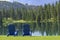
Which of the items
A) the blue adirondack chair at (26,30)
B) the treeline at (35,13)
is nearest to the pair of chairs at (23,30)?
the blue adirondack chair at (26,30)

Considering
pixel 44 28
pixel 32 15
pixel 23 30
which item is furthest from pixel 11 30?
pixel 44 28

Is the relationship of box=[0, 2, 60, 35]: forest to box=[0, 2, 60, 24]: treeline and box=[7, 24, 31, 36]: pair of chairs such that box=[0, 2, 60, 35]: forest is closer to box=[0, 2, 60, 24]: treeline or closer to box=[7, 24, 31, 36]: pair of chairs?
box=[0, 2, 60, 24]: treeline

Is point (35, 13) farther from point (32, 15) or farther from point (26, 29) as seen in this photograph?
point (26, 29)

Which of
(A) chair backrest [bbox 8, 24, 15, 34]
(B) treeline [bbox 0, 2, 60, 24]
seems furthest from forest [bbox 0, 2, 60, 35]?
(A) chair backrest [bbox 8, 24, 15, 34]

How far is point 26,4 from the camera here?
455cm

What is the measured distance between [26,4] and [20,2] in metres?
0.17

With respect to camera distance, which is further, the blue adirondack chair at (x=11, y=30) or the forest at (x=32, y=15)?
the forest at (x=32, y=15)

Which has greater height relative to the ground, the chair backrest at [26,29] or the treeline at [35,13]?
the treeline at [35,13]

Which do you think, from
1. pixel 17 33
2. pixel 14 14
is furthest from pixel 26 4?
pixel 17 33

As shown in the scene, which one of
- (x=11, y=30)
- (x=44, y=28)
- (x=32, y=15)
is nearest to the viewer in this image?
(x=11, y=30)

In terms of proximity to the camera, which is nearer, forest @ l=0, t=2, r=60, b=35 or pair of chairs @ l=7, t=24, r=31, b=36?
pair of chairs @ l=7, t=24, r=31, b=36

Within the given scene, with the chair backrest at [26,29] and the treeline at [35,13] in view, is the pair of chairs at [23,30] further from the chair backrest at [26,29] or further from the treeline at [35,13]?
the treeline at [35,13]

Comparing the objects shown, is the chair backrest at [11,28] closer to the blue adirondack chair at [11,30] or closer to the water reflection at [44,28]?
the blue adirondack chair at [11,30]

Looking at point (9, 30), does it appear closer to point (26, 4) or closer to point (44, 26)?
point (26, 4)
